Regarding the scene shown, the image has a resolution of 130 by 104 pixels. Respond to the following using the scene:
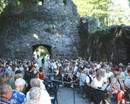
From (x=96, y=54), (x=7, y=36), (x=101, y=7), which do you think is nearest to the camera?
(x=96, y=54)

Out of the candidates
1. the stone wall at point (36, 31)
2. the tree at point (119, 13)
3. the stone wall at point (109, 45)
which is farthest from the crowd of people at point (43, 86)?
the tree at point (119, 13)

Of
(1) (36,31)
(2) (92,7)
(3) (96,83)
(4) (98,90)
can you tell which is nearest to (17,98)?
(4) (98,90)

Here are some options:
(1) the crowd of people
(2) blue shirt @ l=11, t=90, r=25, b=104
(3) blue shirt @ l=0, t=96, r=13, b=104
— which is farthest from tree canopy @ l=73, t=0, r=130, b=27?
(3) blue shirt @ l=0, t=96, r=13, b=104

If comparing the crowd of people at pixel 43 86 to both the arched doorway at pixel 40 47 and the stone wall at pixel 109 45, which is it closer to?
the stone wall at pixel 109 45

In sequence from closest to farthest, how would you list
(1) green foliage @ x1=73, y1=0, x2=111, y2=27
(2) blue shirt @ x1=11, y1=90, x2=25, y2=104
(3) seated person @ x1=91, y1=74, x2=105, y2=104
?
(2) blue shirt @ x1=11, y1=90, x2=25, y2=104 → (3) seated person @ x1=91, y1=74, x2=105, y2=104 → (1) green foliage @ x1=73, y1=0, x2=111, y2=27

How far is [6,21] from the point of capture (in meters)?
28.6

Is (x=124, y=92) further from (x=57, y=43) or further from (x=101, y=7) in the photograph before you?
(x=101, y=7)

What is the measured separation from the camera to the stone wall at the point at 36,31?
28.1m

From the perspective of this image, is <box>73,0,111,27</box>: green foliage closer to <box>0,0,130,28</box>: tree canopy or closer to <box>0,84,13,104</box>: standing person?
<box>0,0,130,28</box>: tree canopy

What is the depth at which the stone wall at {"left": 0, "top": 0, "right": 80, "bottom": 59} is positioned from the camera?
28141mm

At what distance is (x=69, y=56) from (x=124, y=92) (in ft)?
58.6

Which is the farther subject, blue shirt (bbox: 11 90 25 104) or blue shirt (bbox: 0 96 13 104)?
blue shirt (bbox: 11 90 25 104)

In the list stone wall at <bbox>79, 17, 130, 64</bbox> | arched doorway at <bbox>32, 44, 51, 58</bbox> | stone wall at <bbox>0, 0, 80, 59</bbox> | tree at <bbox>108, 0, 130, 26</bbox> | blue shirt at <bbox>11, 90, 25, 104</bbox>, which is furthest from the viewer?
tree at <bbox>108, 0, 130, 26</bbox>

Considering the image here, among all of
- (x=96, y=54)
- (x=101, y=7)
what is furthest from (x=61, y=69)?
(x=101, y=7)
